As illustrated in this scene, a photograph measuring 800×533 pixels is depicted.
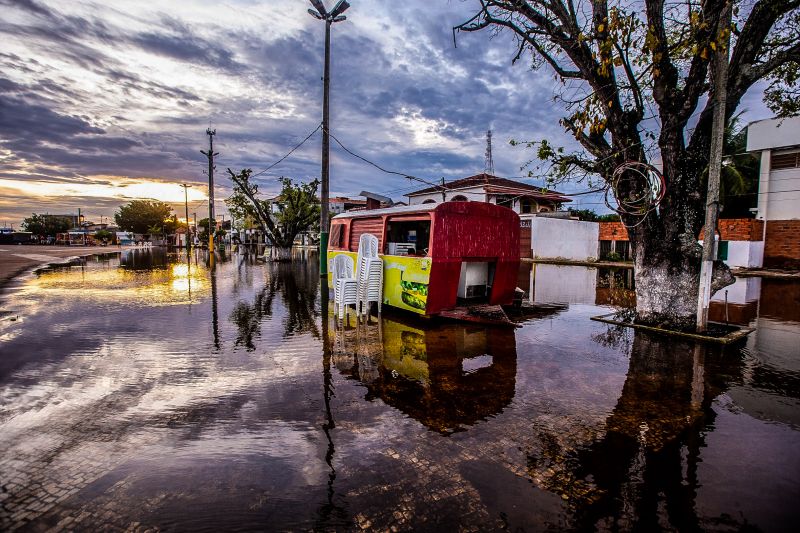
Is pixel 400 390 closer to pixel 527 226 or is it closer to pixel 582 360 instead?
pixel 582 360

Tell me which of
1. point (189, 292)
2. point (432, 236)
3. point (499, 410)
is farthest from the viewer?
point (189, 292)

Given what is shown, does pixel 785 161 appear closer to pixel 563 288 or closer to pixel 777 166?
pixel 777 166

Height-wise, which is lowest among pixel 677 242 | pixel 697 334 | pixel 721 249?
pixel 697 334

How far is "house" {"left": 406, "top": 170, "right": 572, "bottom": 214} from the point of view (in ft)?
93.9

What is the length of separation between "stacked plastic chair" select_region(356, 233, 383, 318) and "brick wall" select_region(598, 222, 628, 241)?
24.0 m

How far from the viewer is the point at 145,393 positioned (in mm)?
4480

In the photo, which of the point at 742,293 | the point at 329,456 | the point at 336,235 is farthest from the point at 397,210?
the point at 742,293

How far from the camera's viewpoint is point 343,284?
8203 mm

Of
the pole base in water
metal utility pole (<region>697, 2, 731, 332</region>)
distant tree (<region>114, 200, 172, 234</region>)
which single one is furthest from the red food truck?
distant tree (<region>114, 200, 172, 234</region>)

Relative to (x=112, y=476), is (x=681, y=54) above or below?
above

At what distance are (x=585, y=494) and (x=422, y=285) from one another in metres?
5.61

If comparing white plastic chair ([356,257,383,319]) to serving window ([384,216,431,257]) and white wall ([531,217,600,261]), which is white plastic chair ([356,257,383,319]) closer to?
serving window ([384,216,431,257])

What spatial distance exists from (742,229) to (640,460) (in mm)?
24209

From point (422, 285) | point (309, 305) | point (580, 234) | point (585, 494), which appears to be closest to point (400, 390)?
point (585, 494)
